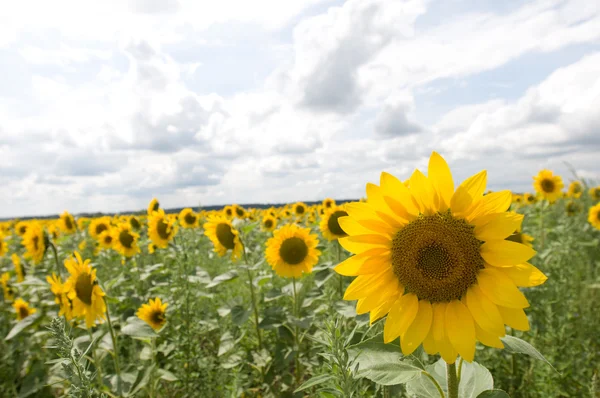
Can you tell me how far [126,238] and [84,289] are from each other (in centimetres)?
330

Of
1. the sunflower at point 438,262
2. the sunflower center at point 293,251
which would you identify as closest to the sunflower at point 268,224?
the sunflower center at point 293,251

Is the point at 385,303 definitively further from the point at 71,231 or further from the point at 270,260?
the point at 71,231

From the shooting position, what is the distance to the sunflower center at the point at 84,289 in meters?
3.27

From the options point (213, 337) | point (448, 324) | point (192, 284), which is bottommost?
point (213, 337)

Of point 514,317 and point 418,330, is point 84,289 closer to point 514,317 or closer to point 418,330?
point 418,330

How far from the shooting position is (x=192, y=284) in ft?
13.8

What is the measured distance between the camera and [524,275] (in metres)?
1.42

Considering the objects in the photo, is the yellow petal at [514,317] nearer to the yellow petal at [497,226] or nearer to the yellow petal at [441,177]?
the yellow petal at [497,226]

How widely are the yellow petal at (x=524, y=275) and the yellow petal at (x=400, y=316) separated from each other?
37 centimetres

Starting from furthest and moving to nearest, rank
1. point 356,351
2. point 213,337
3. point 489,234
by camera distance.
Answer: point 213,337 → point 356,351 → point 489,234

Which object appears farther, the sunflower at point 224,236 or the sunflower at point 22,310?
the sunflower at point 22,310

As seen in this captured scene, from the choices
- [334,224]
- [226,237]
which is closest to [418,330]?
[334,224]

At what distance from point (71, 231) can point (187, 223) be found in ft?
8.57

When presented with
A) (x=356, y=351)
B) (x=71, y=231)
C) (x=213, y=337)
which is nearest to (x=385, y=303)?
(x=356, y=351)
